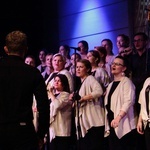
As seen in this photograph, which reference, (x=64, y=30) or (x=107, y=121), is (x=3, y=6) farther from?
(x=107, y=121)

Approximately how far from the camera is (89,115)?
4949 millimetres

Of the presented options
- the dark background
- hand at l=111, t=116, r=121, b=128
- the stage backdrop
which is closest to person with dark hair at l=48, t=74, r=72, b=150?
hand at l=111, t=116, r=121, b=128

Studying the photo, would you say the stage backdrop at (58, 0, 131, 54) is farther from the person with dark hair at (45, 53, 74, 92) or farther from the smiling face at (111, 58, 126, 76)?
the smiling face at (111, 58, 126, 76)

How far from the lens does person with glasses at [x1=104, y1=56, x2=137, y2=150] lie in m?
4.51

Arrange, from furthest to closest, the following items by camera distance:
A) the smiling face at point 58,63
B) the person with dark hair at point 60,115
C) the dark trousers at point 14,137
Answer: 1. the smiling face at point 58,63
2. the person with dark hair at point 60,115
3. the dark trousers at point 14,137

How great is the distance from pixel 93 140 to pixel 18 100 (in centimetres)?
234

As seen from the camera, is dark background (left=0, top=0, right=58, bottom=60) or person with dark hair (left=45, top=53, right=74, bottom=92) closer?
person with dark hair (left=45, top=53, right=74, bottom=92)

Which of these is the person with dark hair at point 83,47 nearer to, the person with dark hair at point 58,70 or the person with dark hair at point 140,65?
the person with dark hair at point 58,70

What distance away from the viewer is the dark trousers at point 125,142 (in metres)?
4.52

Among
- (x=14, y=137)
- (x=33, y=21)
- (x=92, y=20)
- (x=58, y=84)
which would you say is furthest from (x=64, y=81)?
(x=33, y=21)

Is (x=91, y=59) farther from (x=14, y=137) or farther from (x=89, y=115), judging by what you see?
(x=14, y=137)

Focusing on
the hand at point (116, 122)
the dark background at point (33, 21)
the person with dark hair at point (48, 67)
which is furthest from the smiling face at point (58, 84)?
the dark background at point (33, 21)

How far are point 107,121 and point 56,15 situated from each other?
450 cm

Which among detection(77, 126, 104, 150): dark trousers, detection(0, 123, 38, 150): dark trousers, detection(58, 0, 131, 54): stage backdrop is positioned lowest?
detection(77, 126, 104, 150): dark trousers
